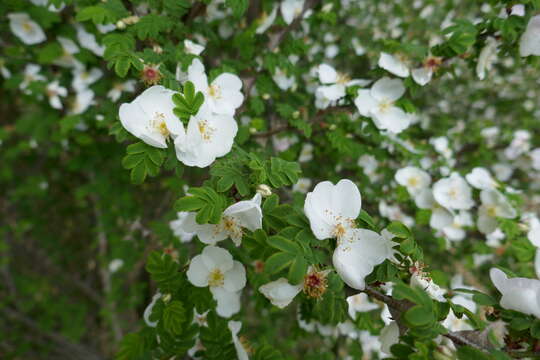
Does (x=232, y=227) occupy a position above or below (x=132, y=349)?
above

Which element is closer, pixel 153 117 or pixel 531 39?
pixel 153 117

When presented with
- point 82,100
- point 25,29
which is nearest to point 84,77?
point 82,100

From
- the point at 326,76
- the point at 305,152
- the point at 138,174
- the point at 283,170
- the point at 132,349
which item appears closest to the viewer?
the point at 138,174

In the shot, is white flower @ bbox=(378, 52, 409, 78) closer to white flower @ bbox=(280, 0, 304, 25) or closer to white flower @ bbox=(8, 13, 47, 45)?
white flower @ bbox=(280, 0, 304, 25)

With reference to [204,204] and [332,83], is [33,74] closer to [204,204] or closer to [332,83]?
[332,83]

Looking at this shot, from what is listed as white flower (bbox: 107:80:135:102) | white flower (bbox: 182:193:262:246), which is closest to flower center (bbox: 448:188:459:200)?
white flower (bbox: 182:193:262:246)

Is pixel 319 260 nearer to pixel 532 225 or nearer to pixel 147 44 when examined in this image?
pixel 147 44
